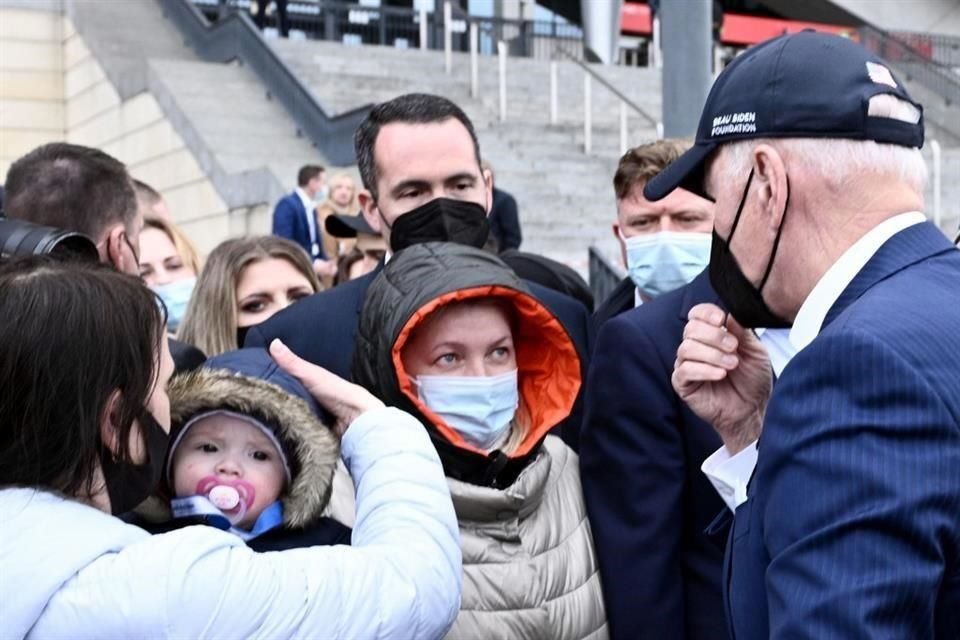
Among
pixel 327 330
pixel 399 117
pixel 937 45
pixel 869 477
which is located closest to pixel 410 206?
pixel 399 117

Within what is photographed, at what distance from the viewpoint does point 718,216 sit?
2.56 meters

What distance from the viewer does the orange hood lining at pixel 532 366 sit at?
11.4ft

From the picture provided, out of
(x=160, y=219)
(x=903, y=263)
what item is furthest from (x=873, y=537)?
(x=160, y=219)

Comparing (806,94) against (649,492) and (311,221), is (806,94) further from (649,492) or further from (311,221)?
(311,221)

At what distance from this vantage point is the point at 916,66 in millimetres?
27688

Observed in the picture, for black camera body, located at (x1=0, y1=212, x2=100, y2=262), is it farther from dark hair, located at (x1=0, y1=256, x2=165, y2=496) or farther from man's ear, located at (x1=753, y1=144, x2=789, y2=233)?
man's ear, located at (x1=753, y1=144, x2=789, y2=233)

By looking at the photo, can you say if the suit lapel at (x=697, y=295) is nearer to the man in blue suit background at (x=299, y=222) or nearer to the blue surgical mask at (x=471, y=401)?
the blue surgical mask at (x=471, y=401)

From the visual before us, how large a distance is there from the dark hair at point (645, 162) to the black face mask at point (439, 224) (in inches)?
21.7

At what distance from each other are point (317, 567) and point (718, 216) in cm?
92

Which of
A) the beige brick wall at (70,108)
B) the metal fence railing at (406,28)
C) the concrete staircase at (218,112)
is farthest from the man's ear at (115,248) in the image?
the metal fence railing at (406,28)

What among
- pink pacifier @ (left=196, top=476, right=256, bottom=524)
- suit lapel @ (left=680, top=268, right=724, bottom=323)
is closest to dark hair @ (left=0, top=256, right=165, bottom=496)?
pink pacifier @ (left=196, top=476, right=256, bottom=524)

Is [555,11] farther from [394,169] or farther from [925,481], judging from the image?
[925,481]

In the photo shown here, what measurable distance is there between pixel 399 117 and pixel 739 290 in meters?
2.18

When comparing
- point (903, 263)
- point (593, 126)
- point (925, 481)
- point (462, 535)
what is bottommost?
point (593, 126)
